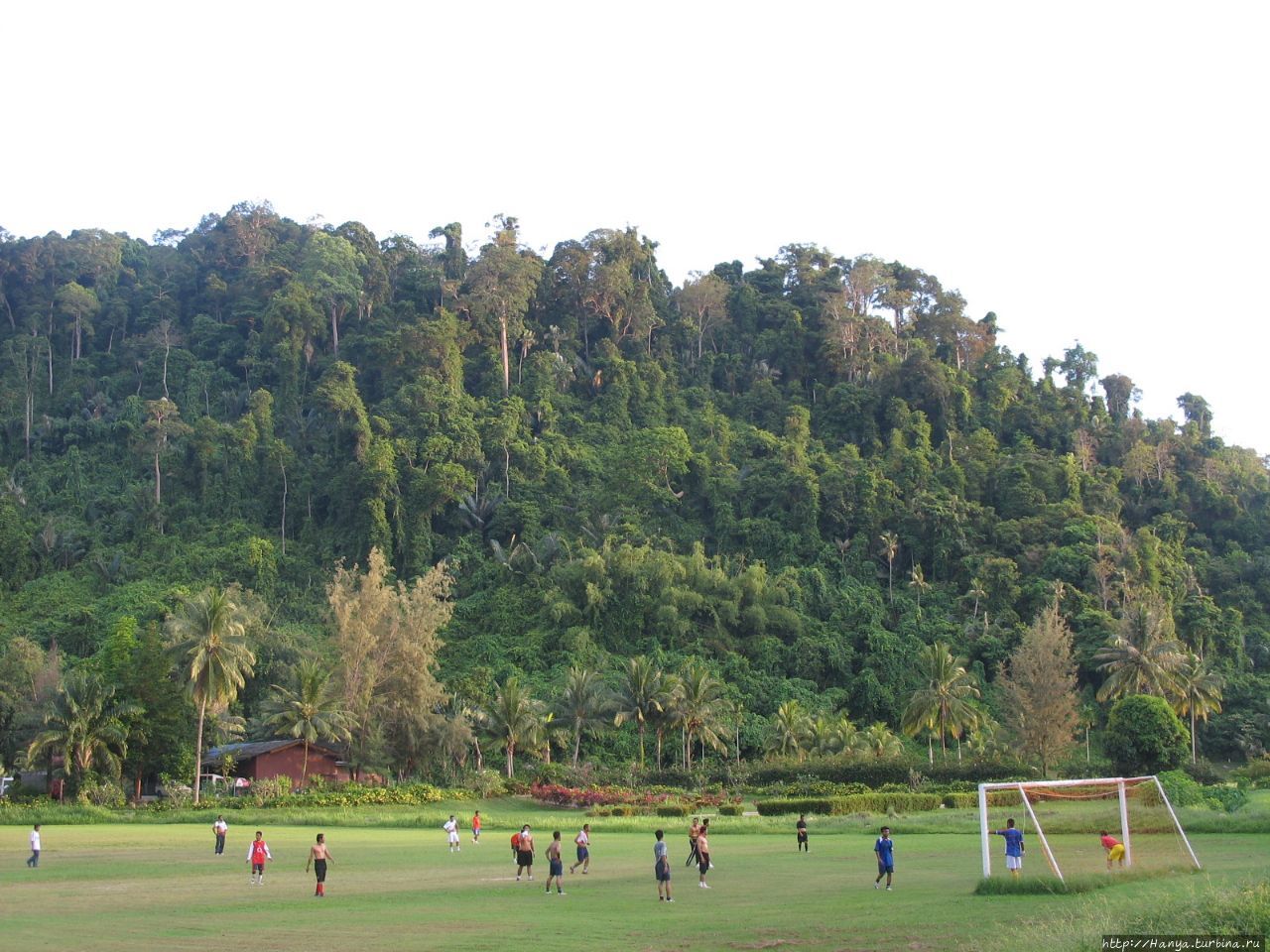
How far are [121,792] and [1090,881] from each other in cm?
4629

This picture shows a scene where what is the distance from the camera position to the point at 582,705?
68688 millimetres

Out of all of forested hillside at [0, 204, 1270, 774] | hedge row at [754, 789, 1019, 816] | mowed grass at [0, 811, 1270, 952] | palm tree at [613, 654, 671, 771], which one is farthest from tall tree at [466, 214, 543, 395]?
mowed grass at [0, 811, 1270, 952]

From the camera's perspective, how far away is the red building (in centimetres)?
6462

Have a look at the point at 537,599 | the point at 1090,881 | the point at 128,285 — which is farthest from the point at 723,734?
the point at 128,285

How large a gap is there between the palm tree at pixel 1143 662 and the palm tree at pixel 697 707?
2145 centimetres

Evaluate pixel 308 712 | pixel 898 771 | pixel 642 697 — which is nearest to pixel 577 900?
pixel 898 771

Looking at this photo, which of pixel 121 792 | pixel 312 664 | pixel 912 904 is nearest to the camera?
pixel 912 904

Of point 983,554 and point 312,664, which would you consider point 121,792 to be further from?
point 983,554

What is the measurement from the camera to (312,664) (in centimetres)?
6316

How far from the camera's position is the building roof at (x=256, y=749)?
64.4m

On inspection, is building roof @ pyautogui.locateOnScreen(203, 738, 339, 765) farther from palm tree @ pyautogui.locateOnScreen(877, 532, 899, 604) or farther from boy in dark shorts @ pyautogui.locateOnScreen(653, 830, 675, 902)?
boy in dark shorts @ pyautogui.locateOnScreen(653, 830, 675, 902)

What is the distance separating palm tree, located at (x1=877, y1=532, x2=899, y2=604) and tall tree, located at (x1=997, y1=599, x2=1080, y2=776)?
69.0 feet

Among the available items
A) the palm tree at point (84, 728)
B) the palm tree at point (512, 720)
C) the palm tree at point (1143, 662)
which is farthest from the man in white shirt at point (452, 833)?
the palm tree at point (1143, 662)

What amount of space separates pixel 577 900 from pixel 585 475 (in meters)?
76.7
